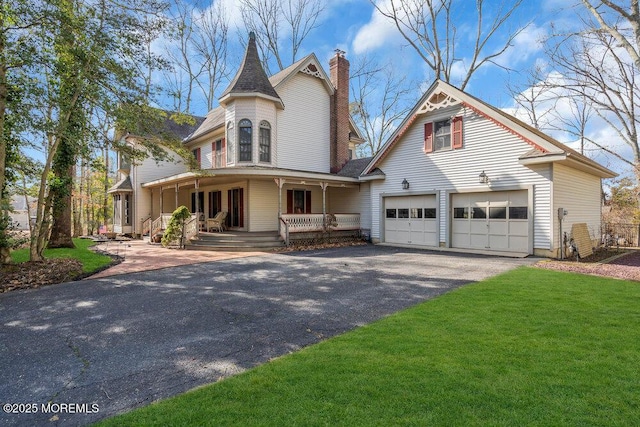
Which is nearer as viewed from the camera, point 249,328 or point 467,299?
→ point 249,328

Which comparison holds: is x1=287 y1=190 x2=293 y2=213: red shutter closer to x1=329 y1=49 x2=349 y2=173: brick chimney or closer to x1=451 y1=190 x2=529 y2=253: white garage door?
x1=329 y1=49 x2=349 y2=173: brick chimney

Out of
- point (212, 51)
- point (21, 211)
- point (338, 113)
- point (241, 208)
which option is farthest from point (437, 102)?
point (21, 211)

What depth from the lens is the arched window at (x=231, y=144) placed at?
16.3 metres

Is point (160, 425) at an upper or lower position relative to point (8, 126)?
lower

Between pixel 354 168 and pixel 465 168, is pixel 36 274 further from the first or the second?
pixel 354 168

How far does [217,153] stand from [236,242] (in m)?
7.13

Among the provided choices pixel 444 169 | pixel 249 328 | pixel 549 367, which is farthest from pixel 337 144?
pixel 549 367

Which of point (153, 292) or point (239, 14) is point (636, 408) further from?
point (239, 14)

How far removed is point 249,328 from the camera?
4.66m

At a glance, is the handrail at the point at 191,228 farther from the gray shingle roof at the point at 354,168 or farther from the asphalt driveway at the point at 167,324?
the gray shingle roof at the point at 354,168

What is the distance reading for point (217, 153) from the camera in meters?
18.8

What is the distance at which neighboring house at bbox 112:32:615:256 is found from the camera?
11.7 m

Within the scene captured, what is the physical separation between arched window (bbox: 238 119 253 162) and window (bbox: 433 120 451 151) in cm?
862

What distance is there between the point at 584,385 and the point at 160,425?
11.7 ft
